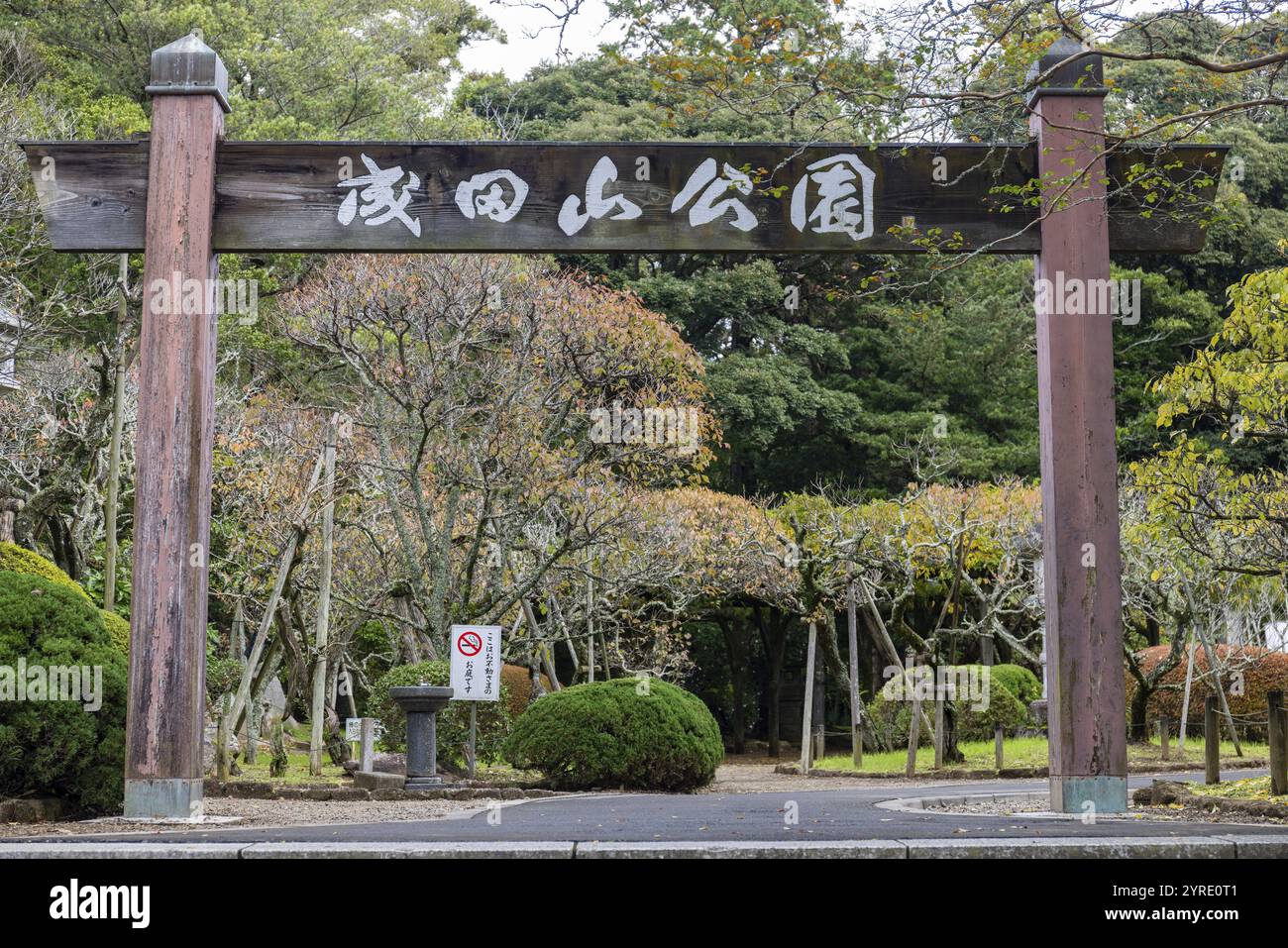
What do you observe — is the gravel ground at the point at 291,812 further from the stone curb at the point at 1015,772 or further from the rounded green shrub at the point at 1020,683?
the rounded green shrub at the point at 1020,683

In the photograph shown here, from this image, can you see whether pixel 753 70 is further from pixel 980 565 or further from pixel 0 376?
pixel 980 565

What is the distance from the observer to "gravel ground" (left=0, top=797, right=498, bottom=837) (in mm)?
7215

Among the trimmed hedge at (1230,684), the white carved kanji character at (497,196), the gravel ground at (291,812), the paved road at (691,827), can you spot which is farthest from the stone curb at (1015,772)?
the white carved kanji character at (497,196)

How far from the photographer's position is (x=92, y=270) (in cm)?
1886

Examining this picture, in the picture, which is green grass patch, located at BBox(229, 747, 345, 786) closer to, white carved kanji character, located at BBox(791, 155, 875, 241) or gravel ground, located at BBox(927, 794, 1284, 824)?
gravel ground, located at BBox(927, 794, 1284, 824)

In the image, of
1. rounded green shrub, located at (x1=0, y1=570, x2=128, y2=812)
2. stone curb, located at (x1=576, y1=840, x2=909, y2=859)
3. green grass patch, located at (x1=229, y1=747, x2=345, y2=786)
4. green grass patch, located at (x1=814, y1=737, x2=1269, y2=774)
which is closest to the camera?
stone curb, located at (x1=576, y1=840, x2=909, y2=859)

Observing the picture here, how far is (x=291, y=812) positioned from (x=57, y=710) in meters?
1.96

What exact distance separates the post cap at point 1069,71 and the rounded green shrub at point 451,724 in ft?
32.3

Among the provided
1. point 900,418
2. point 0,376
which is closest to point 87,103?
point 0,376

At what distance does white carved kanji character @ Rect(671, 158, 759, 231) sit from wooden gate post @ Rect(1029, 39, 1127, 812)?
70.3 inches

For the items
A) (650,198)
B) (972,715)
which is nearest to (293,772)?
(972,715)

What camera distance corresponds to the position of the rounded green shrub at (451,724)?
1559 centimetres

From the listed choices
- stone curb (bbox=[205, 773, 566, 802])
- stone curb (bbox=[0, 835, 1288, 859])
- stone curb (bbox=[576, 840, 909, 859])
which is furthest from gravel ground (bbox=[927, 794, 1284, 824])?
stone curb (bbox=[205, 773, 566, 802])

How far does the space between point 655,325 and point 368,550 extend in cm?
558
